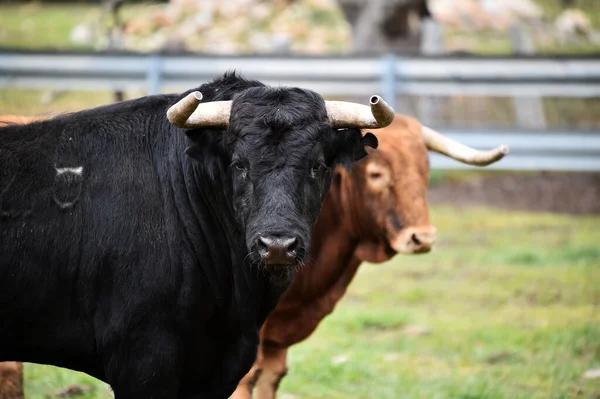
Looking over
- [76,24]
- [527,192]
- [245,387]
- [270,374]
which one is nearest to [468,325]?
[270,374]

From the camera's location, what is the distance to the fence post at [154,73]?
12883 mm

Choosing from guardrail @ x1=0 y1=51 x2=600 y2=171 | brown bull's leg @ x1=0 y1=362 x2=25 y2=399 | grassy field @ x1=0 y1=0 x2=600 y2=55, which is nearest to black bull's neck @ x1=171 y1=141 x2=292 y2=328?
brown bull's leg @ x1=0 y1=362 x2=25 y2=399

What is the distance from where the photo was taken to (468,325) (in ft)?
31.2

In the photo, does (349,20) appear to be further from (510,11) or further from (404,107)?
(510,11)

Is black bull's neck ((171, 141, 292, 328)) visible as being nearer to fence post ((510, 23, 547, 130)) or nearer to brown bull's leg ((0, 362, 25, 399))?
brown bull's leg ((0, 362, 25, 399))

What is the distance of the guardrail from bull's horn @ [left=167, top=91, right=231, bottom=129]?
24.8ft

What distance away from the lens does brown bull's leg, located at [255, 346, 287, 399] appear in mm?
6816

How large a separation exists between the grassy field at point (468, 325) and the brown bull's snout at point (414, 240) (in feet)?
4.24

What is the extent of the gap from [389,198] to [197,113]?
2.27 metres

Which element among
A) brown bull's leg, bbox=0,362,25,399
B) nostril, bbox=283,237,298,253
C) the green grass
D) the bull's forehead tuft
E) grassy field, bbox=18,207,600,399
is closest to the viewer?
nostril, bbox=283,237,298,253

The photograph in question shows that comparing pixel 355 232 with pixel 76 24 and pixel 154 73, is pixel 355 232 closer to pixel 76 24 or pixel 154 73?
pixel 154 73

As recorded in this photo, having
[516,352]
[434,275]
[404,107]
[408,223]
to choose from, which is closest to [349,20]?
[404,107]

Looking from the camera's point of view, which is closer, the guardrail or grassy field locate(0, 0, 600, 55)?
the guardrail

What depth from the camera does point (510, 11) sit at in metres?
24.5
